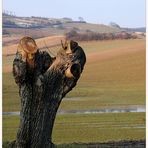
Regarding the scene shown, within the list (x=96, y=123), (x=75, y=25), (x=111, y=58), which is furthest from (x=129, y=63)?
(x=96, y=123)

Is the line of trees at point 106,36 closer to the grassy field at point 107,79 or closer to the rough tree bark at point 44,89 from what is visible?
the grassy field at point 107,79

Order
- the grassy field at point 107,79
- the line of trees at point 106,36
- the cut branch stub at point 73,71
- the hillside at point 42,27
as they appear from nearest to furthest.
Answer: the cut branch stub at point 73,71
the grassy field at point 107,79
the hillside at point 42,27
the line of trees at point 106,36

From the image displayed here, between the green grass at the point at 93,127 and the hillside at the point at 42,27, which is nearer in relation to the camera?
the green grass at the point at 93,127

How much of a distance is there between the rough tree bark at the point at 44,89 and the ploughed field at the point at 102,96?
5.54 m

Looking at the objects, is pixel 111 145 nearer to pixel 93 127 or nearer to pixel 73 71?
pixel 93 127

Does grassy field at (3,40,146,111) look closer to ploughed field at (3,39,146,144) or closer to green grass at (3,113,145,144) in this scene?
ploughed field at (3,39,146,144)

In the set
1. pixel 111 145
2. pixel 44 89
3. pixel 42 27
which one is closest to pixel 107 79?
pixel 42 27

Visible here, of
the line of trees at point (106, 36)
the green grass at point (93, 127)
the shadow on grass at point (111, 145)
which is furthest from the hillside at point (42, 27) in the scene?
the shadow on grass at point (111, 145)

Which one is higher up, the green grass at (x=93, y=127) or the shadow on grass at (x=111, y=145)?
the shadow on grass at (x=111, y=145)

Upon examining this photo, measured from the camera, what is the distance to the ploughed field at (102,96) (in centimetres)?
1627

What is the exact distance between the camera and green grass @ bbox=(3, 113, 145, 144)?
50.6 feet

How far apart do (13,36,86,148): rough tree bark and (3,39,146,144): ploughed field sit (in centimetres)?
554

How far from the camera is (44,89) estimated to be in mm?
9039

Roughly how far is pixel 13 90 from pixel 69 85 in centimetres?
1793
